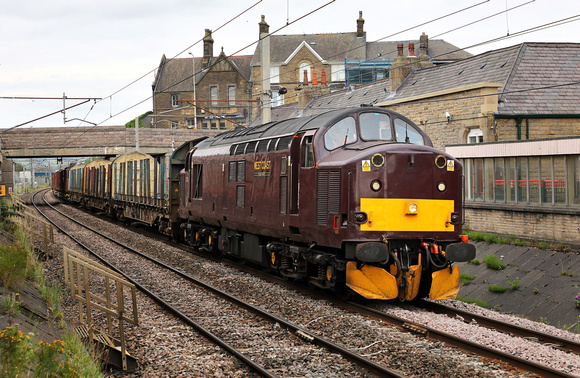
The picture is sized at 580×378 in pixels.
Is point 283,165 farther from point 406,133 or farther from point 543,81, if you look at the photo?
point 543,81

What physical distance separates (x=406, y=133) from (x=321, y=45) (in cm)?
6607

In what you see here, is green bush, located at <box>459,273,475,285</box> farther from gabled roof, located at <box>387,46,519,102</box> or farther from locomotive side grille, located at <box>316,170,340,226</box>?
gabled roof, located at <box>387,46,519,102</box>

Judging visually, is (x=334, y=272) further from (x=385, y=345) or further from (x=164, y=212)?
(x=164, y=212)

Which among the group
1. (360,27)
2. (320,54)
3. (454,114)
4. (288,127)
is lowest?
(288,127)

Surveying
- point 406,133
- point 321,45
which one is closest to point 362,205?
point 406,133

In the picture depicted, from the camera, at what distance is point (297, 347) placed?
869 centimetres

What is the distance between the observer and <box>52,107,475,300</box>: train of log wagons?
1059 centimetres

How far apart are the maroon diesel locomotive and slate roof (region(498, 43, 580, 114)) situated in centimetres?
1038

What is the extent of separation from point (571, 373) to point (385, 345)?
2279 millimetres

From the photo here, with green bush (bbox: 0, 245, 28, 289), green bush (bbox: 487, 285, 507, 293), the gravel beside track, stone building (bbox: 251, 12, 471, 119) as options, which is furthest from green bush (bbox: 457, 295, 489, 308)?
stone building (bbox: 251, 12, 471, 119)

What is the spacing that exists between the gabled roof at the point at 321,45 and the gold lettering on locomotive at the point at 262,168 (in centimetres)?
6127

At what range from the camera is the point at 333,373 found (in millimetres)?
7527

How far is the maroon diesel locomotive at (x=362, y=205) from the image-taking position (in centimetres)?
1057

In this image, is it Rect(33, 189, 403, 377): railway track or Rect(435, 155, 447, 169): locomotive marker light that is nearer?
Rect(33, 189, 403, 377): railway track
